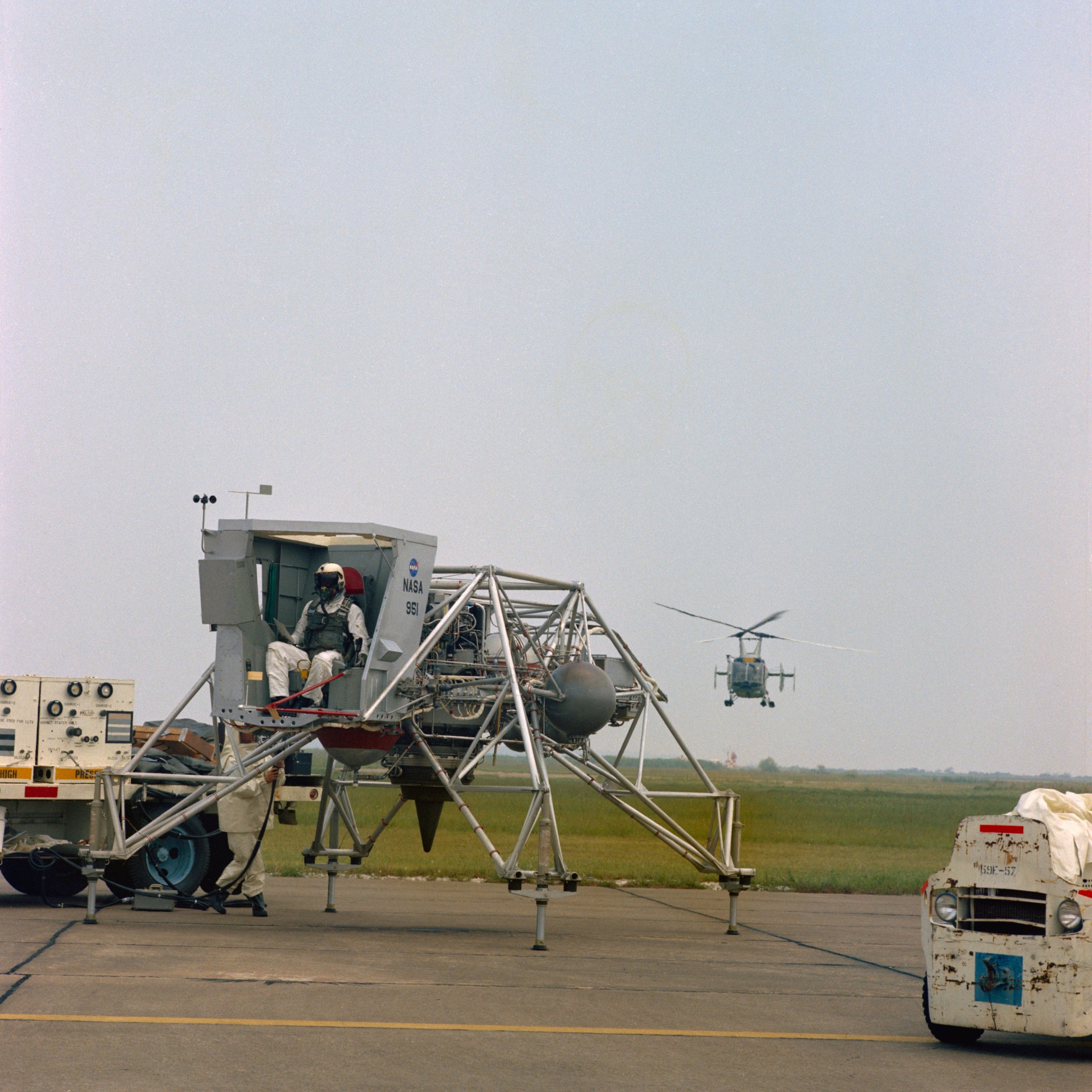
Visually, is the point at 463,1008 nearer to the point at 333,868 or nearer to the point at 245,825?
the point at 245,825

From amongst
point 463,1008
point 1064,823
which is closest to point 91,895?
point 463,1008

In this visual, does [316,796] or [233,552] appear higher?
[233,552]

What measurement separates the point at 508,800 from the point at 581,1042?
160 ft

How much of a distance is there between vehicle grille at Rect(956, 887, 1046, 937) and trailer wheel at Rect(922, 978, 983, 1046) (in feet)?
2.03

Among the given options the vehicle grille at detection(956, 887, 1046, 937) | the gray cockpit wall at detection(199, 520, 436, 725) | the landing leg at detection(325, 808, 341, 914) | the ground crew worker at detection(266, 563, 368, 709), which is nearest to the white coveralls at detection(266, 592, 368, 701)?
the ground crew worker at detection(266, 563, 368, 709)

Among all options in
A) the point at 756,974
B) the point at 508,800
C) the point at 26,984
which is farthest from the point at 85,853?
the point at 508,800

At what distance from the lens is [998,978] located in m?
9.78

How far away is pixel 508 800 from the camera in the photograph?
57969mm

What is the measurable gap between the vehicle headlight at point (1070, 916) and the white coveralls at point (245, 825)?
33.9ft

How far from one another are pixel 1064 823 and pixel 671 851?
91.4ft

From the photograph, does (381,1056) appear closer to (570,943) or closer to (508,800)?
(570,943)

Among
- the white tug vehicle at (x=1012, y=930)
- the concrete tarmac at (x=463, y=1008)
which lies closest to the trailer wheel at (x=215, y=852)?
the concrete tarmac at (x=463, y=1008)

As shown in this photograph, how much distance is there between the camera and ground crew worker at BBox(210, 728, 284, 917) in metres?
17.3

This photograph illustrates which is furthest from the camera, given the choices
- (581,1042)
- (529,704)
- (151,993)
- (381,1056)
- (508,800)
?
(508,800)
